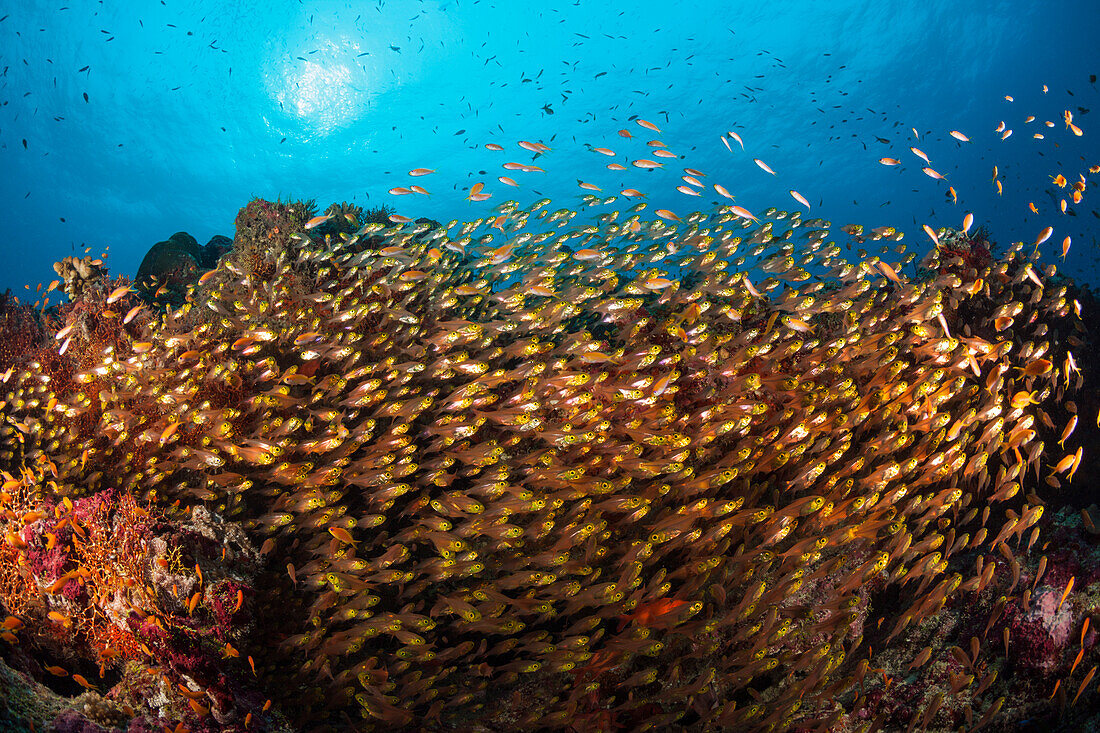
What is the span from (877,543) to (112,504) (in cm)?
722

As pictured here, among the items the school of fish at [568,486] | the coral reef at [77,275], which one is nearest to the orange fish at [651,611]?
the school of fish at [568,486]

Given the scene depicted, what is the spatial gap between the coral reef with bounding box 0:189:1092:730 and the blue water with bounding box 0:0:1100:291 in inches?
1476

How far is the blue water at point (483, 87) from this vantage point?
4275cm

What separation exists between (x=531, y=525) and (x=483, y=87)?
55.7m

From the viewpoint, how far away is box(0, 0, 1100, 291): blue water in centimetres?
4275

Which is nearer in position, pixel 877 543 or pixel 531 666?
pixel 531 666

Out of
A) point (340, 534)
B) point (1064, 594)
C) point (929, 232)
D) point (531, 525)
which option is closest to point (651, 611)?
point (531, 525)

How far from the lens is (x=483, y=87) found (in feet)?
165

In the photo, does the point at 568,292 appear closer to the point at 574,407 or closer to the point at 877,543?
the point at 574,407

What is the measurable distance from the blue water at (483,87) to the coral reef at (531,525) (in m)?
37.5

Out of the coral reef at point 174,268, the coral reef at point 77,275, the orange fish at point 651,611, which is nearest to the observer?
the orange fish at point 651,611

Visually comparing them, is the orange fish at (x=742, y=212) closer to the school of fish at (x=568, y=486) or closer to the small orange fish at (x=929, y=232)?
the school of fish at (x=568, y=486)

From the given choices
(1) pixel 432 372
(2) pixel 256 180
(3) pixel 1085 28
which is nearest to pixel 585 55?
(2) pixel 256 180

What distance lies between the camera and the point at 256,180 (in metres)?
59.7
